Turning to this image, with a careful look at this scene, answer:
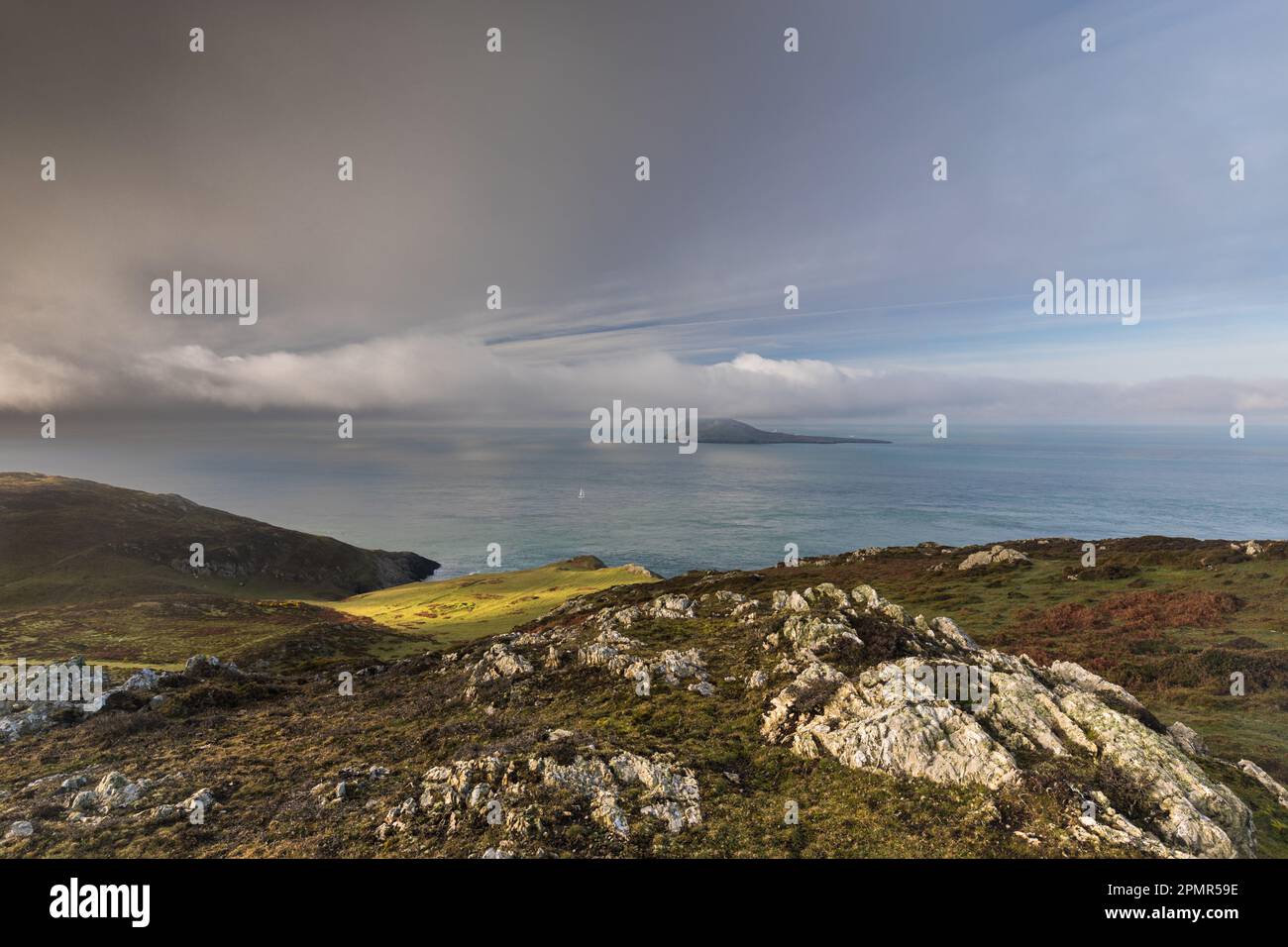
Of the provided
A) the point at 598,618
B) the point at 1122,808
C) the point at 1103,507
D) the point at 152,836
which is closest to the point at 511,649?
the point at 598,618

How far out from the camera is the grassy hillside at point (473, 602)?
7056 centimetres

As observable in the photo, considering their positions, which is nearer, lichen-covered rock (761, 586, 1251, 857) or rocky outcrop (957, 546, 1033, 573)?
lichen-covered rock (761, 586, 1251, 857)

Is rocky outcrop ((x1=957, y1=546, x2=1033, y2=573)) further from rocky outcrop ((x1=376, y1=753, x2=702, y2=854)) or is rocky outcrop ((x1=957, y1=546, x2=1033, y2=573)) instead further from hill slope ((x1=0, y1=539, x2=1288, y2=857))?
rocky outcrop ((x1=376, y1=753, x2=702, y2=854))

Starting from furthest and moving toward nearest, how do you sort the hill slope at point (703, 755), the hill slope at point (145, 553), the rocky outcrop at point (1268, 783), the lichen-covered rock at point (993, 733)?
the hill slope at point (145, 553)
the rocky outcrop at point (1268, 783)
the hill slope at point (703, 755)
the lichen-covered rock at point (993, 733)

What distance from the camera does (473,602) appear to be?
96500 mm

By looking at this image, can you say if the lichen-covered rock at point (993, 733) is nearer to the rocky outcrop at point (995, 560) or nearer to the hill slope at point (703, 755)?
the hill slope at point (703, 755)

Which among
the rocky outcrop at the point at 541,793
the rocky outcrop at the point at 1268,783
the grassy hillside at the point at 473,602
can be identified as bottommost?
the grassy hillside at the point at 473,602

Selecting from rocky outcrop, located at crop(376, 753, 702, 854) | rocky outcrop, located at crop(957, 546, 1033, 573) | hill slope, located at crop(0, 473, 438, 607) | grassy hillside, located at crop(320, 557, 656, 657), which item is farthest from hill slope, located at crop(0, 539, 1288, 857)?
hill slope, located at crop(0, 473, 438, 607)

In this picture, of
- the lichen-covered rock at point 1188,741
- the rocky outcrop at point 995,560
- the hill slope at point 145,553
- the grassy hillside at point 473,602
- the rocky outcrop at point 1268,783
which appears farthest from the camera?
the hill slope at point 145,553

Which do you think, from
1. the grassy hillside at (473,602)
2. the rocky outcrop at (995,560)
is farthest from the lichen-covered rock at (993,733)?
the grassy hillside at (473,602)

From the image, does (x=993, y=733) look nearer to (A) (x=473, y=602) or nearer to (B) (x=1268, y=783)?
(B) (x=1268, y=783)

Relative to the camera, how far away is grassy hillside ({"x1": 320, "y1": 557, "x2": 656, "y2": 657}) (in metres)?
70.6

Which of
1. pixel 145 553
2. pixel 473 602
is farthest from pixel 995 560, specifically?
pixel 145 553
